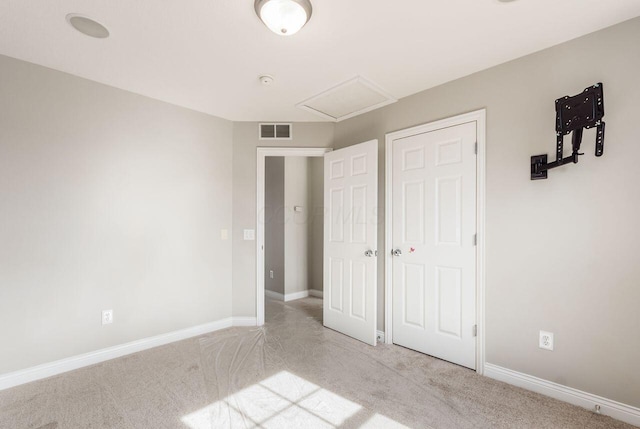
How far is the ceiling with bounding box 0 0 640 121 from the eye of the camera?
1.76m

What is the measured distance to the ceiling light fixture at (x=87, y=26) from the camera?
6.08ft

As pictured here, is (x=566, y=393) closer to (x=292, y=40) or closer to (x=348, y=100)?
(x=348, y=100)

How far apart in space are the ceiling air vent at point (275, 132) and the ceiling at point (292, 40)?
0.84 m

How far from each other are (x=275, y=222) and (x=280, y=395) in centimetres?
321

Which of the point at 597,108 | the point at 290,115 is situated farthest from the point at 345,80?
the point at 597,108

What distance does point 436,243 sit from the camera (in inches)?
107

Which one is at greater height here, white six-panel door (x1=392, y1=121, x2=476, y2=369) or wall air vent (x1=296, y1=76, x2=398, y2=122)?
wall air vent (x1=296, y1=76, x2=398, y2=122)

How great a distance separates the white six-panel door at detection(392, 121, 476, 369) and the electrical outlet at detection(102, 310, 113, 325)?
107 inches

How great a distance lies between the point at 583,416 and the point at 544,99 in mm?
2156

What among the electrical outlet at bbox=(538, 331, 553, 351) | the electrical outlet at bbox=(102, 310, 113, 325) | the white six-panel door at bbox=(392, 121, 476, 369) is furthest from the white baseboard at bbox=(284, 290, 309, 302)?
the electrical outlet at bbox=(538, 331, 553, 351)

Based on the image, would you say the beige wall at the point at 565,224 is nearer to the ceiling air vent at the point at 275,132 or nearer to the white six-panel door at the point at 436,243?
the white six-panel door at the point at 436,243

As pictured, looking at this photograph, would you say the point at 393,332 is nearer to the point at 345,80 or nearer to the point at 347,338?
the point at 347,338

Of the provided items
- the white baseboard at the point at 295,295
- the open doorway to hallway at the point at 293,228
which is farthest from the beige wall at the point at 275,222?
the white baseboard at the point at 295,295

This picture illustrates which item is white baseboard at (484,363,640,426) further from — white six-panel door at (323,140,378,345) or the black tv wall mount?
the black tv wall mount
